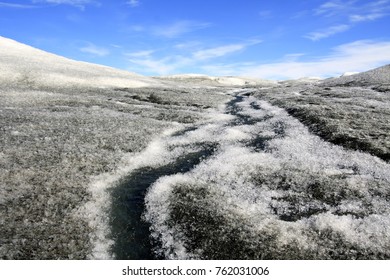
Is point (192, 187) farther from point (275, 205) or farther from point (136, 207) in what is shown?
point (275, 205)

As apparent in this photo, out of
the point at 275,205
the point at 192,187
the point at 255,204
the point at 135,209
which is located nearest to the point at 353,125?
the point at 275,205

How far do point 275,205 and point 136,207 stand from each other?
6183 millimetres

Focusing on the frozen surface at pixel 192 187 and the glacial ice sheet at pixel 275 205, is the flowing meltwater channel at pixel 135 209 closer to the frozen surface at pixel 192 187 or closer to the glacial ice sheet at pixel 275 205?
the frozen surface at pixel 192 187

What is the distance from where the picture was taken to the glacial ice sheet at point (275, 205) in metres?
12.3

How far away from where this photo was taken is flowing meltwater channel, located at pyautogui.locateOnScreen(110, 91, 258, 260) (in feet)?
41.4

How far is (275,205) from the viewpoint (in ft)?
51.2

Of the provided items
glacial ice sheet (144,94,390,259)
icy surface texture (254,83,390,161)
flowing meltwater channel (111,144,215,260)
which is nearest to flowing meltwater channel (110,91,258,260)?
flowing meltwater channel (111,144,215,260)

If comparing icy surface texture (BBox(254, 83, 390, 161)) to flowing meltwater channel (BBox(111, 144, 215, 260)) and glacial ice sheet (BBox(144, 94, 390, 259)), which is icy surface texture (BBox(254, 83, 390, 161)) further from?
flowing meltwater channel (BBox(111, 144, 215, 260))

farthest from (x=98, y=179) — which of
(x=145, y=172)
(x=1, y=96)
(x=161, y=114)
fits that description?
(x=1, y=96)

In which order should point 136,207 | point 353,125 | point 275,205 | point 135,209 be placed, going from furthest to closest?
point 353,125
point 136,207
point 135,209
point 275,205

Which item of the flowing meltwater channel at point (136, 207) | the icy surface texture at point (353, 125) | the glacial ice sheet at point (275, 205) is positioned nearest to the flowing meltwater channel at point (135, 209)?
the flowing meltwater channel at point (136, 207)

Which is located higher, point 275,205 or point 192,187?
point 192,187

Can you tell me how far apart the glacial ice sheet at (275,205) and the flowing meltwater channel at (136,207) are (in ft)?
1.46
